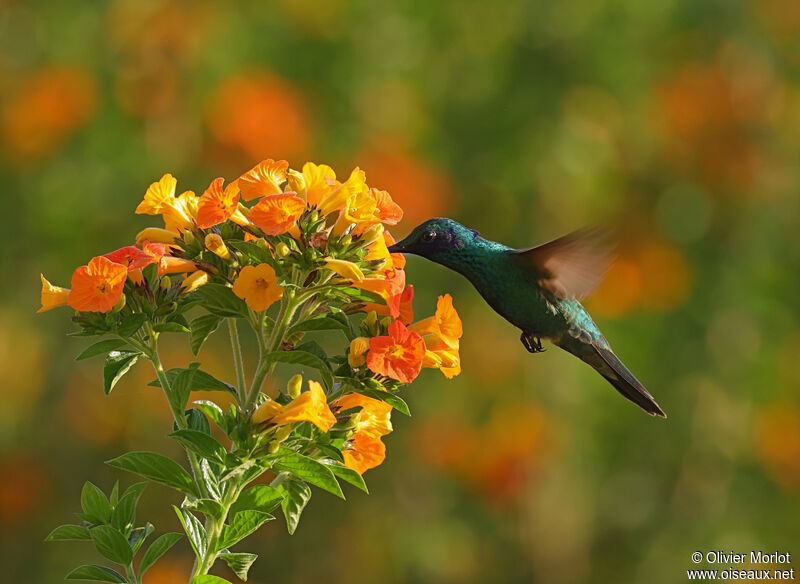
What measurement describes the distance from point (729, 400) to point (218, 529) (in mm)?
3296

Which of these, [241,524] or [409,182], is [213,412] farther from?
[409,182]

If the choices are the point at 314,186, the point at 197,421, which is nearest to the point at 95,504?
the point at 197,421

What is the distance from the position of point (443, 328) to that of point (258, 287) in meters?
0.26

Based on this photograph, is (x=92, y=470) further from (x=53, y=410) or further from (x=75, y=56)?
(x=75, y=56)

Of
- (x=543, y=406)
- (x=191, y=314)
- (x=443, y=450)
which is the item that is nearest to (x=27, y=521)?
(x=191, y=314)

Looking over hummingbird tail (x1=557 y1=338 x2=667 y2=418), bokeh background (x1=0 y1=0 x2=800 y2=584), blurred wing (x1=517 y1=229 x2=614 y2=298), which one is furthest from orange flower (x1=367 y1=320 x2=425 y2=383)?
bokeh background (x1=0 y1=0 x2=800 y2=584)

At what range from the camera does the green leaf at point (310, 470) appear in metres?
1.12

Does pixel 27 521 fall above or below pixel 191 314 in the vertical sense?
below

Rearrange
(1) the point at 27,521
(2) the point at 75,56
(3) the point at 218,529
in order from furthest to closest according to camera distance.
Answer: (2) the point at 75,56 → (1) the point at 27,521 → (3) the point at 218,529

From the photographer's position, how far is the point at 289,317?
1206 millimetres

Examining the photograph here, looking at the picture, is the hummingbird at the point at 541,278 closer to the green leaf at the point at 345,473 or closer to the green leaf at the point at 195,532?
the green leaf at the point at 345,473

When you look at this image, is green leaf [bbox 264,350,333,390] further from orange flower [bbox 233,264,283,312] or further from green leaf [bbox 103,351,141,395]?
green leaf [bbox 103,351,141,395]

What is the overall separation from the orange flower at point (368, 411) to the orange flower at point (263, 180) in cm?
27

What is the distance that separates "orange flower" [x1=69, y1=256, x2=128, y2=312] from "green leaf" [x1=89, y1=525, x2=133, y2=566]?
250 mm
